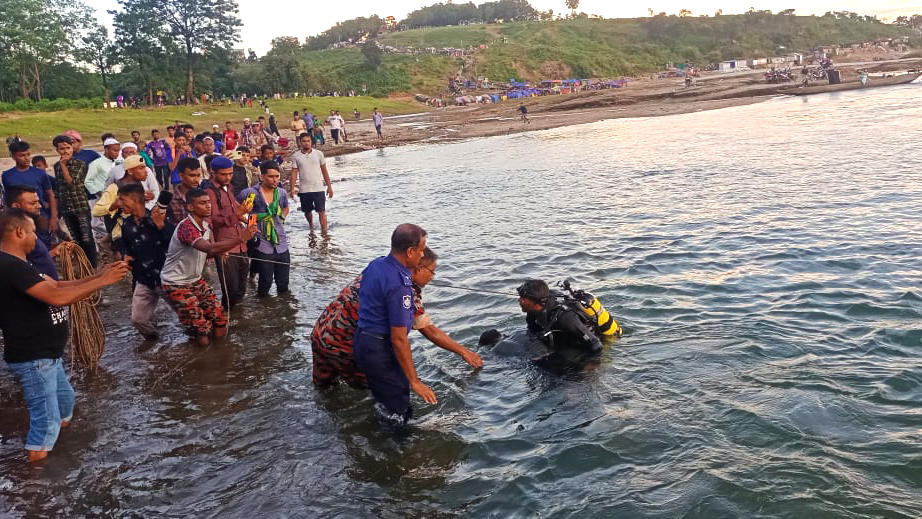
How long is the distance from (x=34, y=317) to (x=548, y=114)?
42.3 metres

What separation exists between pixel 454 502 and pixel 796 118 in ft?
97.8

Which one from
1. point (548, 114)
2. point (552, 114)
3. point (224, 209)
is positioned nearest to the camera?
point (224, 209)

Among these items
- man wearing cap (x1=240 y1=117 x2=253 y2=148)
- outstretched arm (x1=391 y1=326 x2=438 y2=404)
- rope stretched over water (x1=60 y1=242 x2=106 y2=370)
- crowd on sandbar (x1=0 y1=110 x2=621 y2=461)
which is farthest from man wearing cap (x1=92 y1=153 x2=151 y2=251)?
man wearing cap (x1=240 y1=117 x2=253 y2=148)

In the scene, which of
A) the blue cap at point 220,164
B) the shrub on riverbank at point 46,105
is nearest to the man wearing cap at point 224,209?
the blue cap at point 220,164

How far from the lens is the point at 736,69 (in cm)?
8269

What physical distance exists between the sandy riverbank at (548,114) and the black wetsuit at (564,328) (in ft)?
89.0

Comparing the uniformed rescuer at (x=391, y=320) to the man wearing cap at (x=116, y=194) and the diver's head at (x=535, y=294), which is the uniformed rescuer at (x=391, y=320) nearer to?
the diver's head at (x=535, y=294)

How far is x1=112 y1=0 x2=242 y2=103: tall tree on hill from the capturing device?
56125 millimetres

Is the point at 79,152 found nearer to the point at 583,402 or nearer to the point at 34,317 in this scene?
the point at 34,317

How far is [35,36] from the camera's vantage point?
5369 centimetres

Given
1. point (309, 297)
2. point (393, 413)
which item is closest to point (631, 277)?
point (309, 297)

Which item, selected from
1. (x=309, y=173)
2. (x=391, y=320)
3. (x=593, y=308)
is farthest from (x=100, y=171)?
(x=593, y=308)

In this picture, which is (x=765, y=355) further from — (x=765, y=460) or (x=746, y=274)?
(x=746, y=274)

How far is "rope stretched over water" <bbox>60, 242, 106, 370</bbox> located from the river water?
26 centimetres
